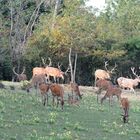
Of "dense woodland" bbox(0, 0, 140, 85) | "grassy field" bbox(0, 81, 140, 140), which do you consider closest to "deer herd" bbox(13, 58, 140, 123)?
"grassy field" bbox(0, 81, 140, 140)

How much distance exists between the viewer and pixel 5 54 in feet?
151

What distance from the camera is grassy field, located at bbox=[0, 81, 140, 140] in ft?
49.2

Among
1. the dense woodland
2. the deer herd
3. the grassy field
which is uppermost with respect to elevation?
the dense woodland

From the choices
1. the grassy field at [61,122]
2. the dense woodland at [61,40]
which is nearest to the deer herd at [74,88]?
the grassy field at [61,122]

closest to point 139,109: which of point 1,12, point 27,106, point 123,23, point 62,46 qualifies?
point 27,106

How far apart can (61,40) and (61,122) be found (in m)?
28.6

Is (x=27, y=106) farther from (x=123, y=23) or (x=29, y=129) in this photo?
(x=123, y=23)

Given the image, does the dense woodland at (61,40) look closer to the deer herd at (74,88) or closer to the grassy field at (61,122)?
the deer herd at (74,88)

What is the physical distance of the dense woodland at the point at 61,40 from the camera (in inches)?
1821

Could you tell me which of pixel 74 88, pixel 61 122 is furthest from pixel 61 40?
pixel 61 122

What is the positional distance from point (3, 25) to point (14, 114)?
29355mm

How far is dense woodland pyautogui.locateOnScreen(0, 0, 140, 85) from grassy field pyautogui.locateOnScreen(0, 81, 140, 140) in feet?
75.5

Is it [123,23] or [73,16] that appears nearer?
[73,16]

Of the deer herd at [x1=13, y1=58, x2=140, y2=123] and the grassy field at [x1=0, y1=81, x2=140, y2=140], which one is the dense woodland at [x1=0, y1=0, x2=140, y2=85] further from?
the grassy field at [x1=0, y1=81, x2=140, y2=140]
